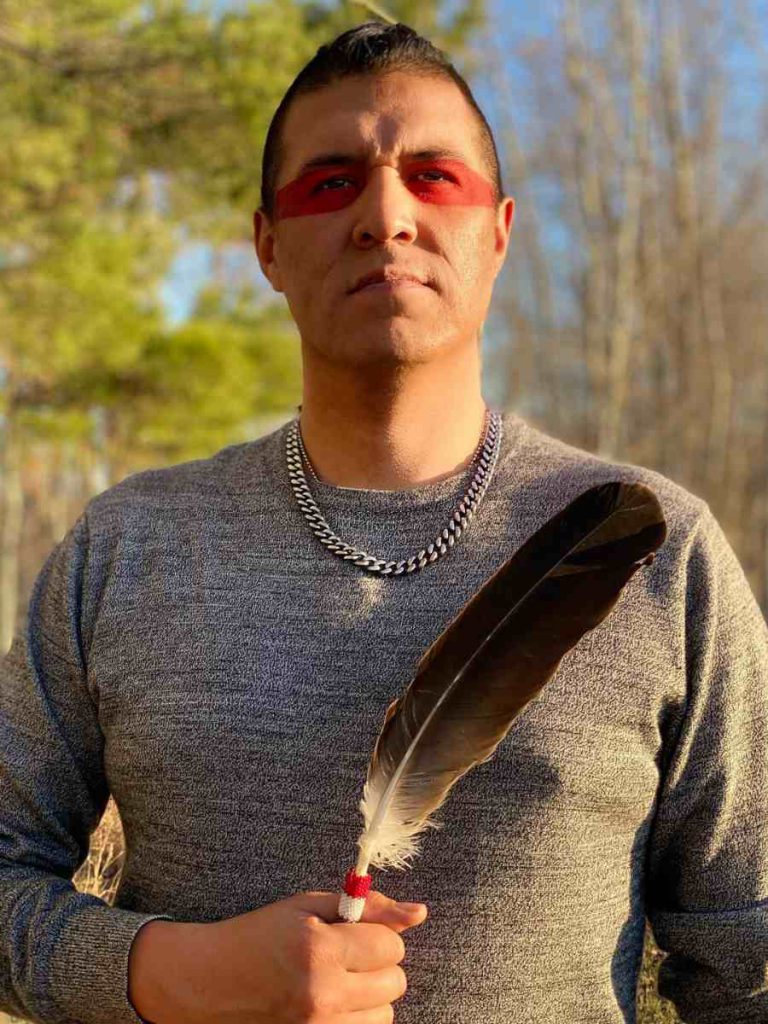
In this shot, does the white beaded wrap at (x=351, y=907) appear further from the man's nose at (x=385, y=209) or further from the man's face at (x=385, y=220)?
the man's nose at (x=385, y=209)

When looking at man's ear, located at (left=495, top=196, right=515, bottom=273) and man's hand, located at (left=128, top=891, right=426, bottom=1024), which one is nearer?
man's hand, located at (left=128, top=891, right=426, bottom=1024)

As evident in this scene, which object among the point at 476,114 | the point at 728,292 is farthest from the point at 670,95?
the point at 476,114

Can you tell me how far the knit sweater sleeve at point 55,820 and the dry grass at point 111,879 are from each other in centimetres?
19

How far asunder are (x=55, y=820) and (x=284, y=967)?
18.8 inches

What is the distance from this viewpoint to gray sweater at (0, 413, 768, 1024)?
1.30 meters

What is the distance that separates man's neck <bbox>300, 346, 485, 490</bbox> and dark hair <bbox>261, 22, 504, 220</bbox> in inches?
11.8

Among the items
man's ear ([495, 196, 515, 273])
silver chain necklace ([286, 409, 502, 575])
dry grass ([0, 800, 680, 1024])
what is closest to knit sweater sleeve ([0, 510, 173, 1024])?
dry grass ([0, 800, 680, 1024])

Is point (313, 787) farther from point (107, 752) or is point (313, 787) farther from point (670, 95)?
point (670, 95)

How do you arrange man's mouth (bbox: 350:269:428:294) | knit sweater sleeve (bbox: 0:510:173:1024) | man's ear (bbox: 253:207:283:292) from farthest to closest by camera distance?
man's ear (bbox: 253:207:283:292), man's mouth (bbox: 350:269:428:294), knit sweater sleeve (bbox: 0:510:173:1024)

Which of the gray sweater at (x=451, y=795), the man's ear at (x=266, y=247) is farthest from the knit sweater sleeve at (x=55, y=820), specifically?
the man's ear at (x=266, y=247)

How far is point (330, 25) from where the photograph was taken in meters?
7.20

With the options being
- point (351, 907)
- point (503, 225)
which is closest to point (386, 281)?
point (503, 225)

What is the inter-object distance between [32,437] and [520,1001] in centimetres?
1260

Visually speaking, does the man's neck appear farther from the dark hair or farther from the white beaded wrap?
the white beaded wrap
